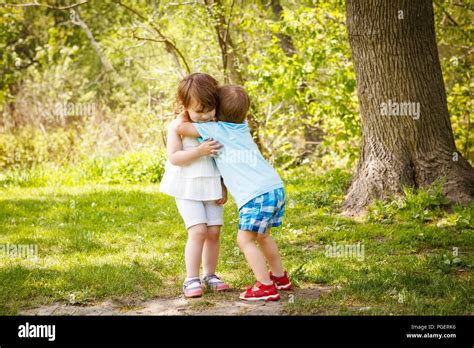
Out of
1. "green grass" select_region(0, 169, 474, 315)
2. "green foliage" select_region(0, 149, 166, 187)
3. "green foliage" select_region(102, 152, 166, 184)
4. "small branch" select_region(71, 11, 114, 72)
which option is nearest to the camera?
"green grass" select_region(0, 169, 474, 315)

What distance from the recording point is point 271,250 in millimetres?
4258

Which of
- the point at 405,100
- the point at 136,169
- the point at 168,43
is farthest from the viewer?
the point at 168,43

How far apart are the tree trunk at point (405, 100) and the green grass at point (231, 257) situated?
622 millimetres

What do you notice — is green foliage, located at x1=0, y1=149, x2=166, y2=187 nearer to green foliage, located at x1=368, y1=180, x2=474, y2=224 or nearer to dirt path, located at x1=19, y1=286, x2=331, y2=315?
green foliage, located at x1=368, y1=180, x2=474, y2=224

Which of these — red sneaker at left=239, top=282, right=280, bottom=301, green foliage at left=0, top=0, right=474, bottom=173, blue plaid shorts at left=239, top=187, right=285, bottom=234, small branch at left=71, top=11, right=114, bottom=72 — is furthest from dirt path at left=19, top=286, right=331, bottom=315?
small branch at left=71, top=11, right=114, bottom=72

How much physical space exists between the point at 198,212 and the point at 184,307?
2.18ft

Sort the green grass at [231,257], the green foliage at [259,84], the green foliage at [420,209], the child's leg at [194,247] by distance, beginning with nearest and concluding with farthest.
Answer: the green grass at [231,257] → the child's leg at [194,247] → the green foliage at [420,209] → the green foliage at [259,84]

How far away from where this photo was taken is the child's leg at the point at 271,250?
4199 mm

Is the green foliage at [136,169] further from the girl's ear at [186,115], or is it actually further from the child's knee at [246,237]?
the child's knee at [246,237]

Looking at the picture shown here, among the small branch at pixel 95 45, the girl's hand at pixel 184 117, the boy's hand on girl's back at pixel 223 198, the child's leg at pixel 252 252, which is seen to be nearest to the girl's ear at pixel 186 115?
the girl's hand at pixel 184 117

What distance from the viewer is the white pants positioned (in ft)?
14.1

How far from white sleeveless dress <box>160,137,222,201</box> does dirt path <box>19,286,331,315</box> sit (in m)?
0.71

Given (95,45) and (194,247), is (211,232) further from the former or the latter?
(95,45)

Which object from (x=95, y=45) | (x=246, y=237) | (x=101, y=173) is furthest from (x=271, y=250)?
(x=95, y=45)
